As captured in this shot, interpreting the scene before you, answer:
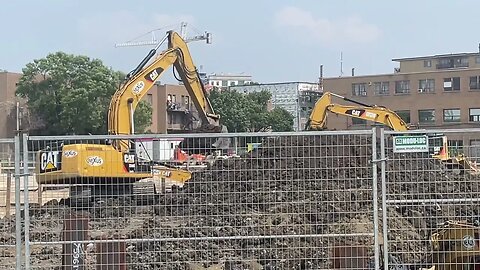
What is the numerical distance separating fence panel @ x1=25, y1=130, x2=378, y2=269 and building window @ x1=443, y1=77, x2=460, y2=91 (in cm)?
6161

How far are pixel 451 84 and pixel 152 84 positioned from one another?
181ft

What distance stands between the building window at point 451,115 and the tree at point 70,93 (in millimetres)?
29608

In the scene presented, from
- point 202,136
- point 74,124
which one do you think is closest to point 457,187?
point 202,136

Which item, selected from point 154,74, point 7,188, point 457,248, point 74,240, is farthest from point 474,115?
point 74,240

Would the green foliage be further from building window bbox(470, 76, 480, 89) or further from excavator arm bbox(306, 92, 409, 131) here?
excavator arm bbox(306, 92, 409, 131)

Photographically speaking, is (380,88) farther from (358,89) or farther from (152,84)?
(152,84)

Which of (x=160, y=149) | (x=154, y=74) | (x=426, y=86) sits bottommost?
(x=160, y=149)

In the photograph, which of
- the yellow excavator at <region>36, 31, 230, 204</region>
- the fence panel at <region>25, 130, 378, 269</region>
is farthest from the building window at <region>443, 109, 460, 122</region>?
the fence panel at <region>25, 130, 378, 269</region>

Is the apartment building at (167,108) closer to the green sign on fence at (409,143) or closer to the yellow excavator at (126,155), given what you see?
the yellow excavator at (126,155)

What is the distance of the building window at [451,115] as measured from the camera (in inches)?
2862

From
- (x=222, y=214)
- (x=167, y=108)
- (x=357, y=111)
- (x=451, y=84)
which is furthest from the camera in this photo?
(x=167, y=108)

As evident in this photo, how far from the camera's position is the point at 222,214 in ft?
41.6

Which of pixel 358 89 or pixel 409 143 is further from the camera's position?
pixel 358 89

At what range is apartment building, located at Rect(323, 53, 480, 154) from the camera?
237 ft
